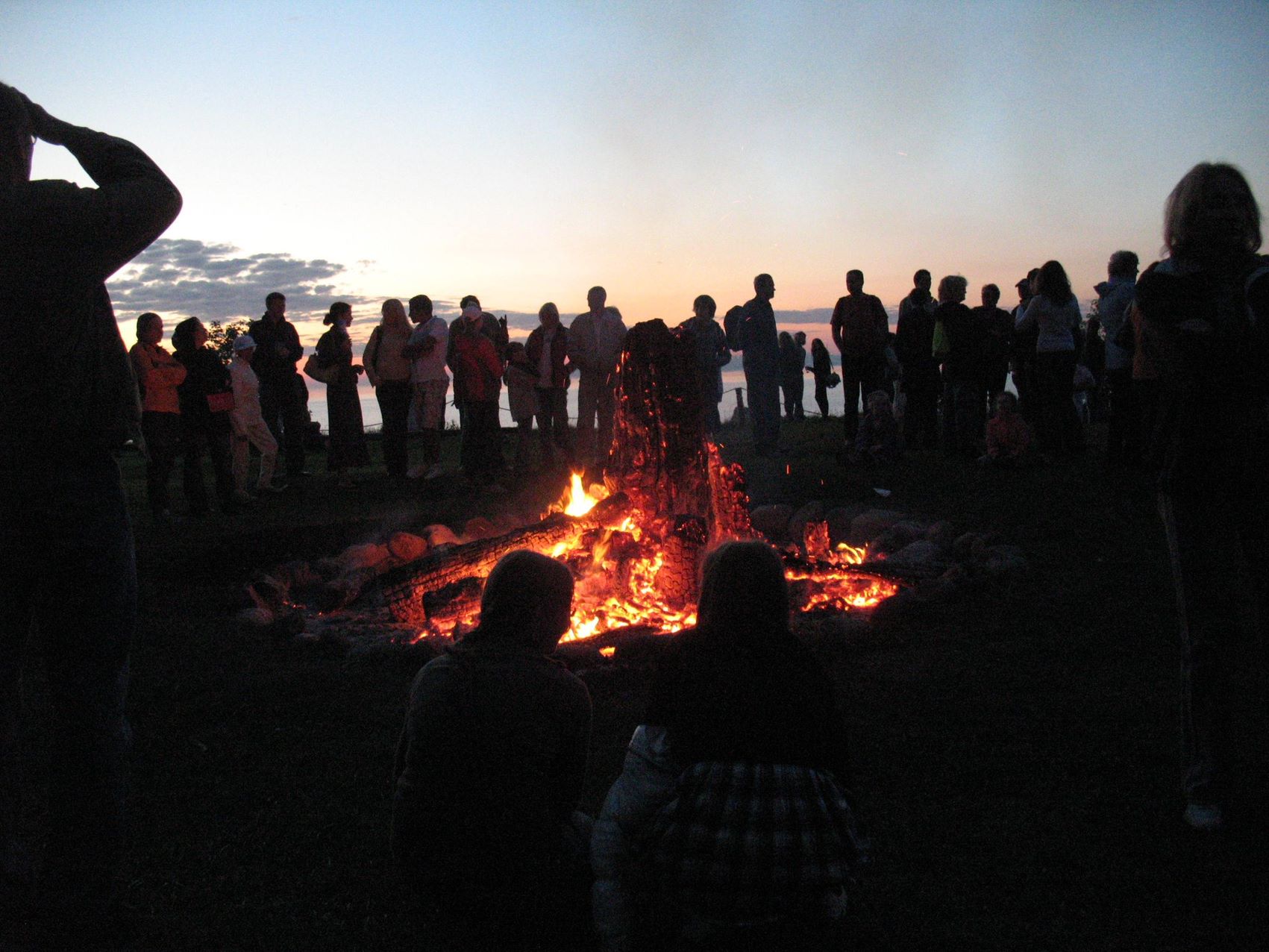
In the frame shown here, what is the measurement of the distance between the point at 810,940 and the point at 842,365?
32.3ft

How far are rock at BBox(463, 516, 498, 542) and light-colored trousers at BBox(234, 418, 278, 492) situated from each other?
10.9 ft

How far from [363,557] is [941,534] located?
490 centimetres

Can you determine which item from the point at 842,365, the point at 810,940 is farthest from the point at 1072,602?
the point at 842,365

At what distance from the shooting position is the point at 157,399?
31.5ft

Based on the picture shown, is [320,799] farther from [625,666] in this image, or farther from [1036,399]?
[1036,399]

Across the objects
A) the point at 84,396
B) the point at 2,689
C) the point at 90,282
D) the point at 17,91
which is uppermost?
the point at 17,91

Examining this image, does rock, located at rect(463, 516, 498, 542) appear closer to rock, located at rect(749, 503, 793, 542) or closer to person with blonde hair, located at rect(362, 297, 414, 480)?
rock, located at rect(749, 503, 793, 542)

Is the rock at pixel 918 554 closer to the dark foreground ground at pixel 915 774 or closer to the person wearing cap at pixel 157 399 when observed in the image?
the dark foreground ground at pixel 915 774

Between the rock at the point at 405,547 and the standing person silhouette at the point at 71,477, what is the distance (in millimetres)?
5548

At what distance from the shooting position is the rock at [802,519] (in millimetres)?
8992

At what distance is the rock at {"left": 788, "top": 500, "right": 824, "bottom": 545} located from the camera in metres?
8.99

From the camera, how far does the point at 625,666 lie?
559cm

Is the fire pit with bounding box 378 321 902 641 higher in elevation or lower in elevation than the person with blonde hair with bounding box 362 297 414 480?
lower

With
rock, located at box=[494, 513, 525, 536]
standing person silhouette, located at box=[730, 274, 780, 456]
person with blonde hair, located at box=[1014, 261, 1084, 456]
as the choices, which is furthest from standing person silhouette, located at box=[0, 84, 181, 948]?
person with blonde hair, located at box=[1014, 261, 1084, 456]
